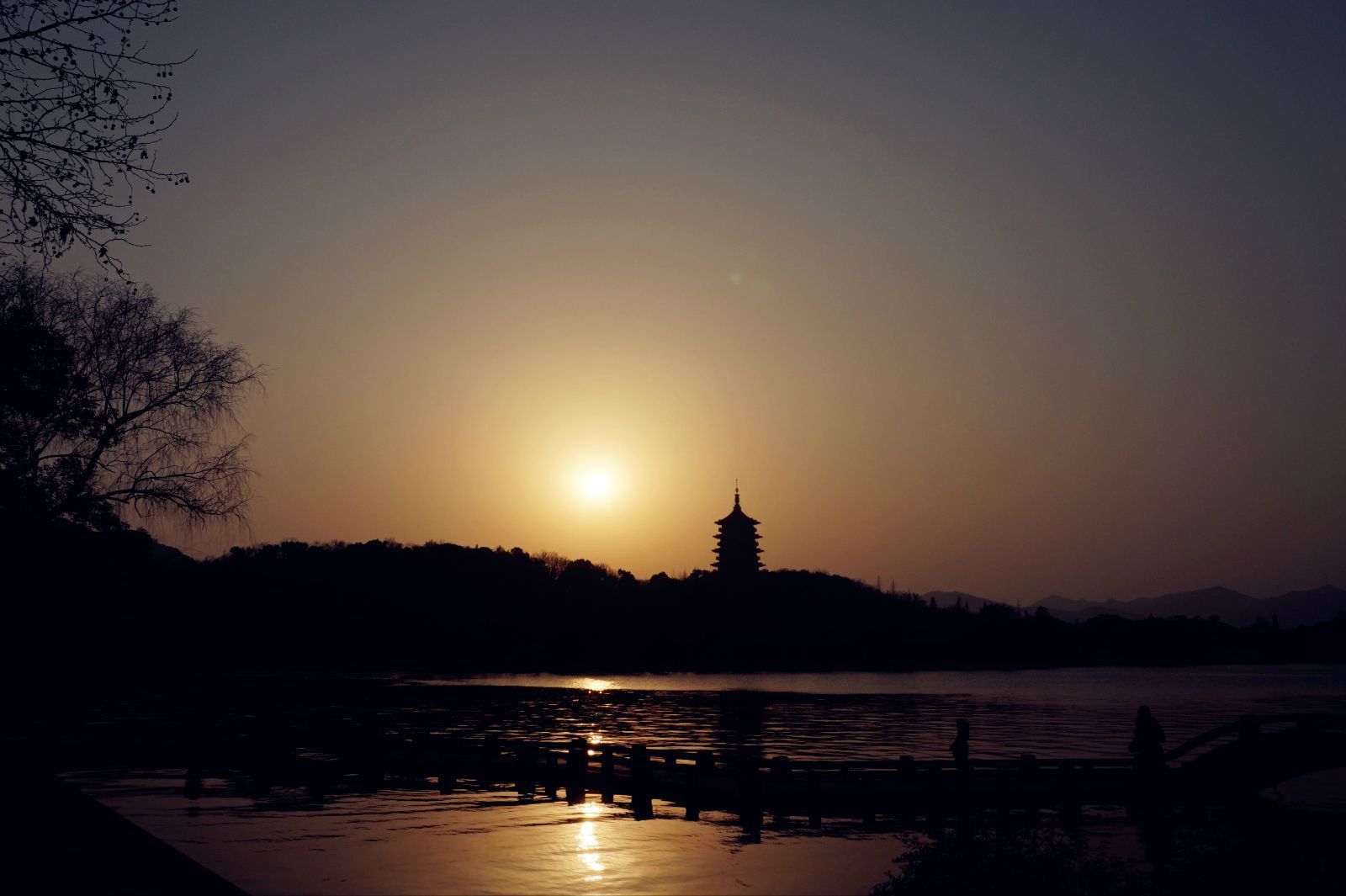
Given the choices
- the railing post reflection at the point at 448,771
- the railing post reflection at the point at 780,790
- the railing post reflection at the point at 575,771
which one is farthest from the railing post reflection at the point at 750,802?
the railing post reflection at the point at 448,771

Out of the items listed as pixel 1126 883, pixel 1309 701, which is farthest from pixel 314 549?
pixel 1126 883

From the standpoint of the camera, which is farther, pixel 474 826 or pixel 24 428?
pixel 24 428

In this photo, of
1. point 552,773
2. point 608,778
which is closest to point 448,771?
point 552,773

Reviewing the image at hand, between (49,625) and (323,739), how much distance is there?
8922 millimetres

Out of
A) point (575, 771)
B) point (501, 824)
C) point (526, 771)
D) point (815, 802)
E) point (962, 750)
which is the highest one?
point (962, 750)

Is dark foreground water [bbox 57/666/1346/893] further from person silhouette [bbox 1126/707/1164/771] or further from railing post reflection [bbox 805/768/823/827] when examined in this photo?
person silhouette [bbox 1126/707/1164/771]

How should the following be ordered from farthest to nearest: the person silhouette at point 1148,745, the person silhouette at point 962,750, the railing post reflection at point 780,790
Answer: the person silhouette at point 1148,745 < the person silhouette at point 962,750 < the railing post reflection at point 780,790

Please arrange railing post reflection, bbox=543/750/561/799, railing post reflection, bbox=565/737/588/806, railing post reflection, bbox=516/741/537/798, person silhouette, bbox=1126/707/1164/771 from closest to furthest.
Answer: person silhouette, bbox=1126/707/1164/771
railing post reflection, bbox=565/737/588/806
railing post reflection, bbox=543/750/561/799
railing post reflection, bbox=516/741/537/798

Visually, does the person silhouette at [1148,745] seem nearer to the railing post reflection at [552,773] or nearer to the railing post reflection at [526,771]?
the railing post reflection at [552,773]

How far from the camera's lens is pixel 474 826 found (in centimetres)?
2678

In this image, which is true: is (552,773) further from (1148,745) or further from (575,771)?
(1148,745)

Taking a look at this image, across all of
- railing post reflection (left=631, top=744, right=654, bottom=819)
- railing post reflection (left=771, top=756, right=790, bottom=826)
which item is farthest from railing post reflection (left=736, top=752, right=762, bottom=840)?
railing post reflection (left=631, top=744, right=654, bottom=819)

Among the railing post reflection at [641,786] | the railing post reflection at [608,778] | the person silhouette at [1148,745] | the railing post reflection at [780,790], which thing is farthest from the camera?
the railing post reflection at [608,778]

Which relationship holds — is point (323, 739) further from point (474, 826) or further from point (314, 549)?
point (314, 549)
